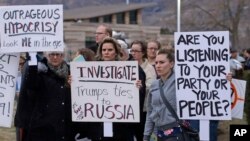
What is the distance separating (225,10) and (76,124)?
143ft

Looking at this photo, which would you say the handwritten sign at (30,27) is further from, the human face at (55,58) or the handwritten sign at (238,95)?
the handwritten sign at (238,95)

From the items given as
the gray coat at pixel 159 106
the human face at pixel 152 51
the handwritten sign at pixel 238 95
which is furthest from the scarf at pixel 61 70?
the handwritten sign at pixel 238 95

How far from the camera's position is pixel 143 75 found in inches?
273

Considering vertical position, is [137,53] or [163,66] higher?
[137,53]

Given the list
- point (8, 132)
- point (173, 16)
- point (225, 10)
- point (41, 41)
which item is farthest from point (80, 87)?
point (173, 16)

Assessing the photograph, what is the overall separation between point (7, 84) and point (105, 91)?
1166 mm

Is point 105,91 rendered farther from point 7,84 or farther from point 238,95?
point 238,95

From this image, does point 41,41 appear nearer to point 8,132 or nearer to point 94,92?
point 94,92

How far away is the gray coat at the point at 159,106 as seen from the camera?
6277mm

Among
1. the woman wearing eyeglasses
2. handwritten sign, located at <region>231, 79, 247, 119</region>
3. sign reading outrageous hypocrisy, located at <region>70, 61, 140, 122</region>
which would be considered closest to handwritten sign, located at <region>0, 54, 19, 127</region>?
the woman wearing eyeglasses

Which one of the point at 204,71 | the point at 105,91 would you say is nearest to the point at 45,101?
the point at 105,91

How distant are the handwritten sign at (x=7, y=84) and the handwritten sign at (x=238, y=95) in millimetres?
2433

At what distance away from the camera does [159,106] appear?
629 cm

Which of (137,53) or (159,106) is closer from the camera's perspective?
(159,106)
